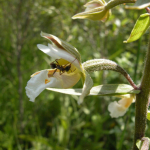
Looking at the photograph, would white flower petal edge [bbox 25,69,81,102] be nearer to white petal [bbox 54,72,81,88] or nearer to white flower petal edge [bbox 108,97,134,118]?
white petal [bbox 54,72,81,88]

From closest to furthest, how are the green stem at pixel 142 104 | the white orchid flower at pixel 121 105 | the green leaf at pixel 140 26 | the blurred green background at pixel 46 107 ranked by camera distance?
the green leaf at pixel 140 26, the green stem at pixel 142 104, the white orchid flower at pixel 121 105, the blurred green background at pixel 46 107

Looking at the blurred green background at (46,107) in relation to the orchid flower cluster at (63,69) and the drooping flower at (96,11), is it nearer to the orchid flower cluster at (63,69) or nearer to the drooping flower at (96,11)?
the drooping flower at (96,11)

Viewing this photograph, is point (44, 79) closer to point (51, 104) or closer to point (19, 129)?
point (19, 129)

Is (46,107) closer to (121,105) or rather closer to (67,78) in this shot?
(121,105)

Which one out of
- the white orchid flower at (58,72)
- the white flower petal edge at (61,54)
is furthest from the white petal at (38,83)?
the white flower petal edge at (61,54)

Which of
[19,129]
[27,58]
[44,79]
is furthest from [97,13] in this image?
[27,58]

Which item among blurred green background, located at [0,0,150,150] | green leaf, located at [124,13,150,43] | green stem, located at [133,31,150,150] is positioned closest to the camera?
green leaf, located at [124,13,150,43]

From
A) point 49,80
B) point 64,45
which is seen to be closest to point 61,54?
point 64,45

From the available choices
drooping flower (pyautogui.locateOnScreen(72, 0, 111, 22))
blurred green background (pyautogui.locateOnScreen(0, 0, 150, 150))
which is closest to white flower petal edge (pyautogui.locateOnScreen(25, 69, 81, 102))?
drooping flower (pyautogui.locateOnScreen(72, 0, 111, 22))

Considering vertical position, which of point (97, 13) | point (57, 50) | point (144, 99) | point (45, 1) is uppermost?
point (45, 1)
